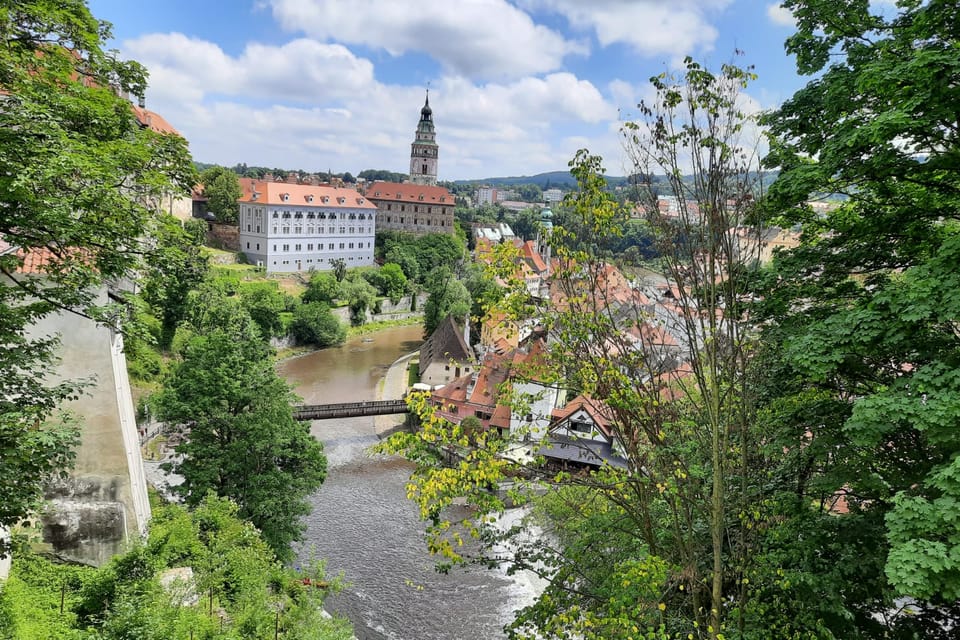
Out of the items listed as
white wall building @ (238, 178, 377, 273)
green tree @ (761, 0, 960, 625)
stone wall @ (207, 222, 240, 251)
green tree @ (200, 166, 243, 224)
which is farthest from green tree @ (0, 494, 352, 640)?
green tree @ (200, 166, 243, 224)

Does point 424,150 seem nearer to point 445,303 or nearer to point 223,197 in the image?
point 223,197

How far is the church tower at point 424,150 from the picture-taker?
9456cm

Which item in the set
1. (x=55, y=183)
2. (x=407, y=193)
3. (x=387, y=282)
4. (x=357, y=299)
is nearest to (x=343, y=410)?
(x=55, y=183)

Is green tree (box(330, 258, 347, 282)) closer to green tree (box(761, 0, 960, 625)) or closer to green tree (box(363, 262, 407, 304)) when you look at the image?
green tree (box(363, 262, 407, 304))

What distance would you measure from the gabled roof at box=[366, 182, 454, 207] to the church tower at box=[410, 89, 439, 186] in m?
19.4

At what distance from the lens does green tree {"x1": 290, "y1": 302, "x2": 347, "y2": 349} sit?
141ft

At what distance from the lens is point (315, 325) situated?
142 ft

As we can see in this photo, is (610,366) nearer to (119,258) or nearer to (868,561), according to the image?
(868,561)

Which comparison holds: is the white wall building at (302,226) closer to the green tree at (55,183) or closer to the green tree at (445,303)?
the green tree at (445,303)

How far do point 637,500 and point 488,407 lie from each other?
2109 centimetres

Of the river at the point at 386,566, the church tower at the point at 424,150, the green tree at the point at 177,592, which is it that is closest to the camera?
the green tree at the point at 177,592

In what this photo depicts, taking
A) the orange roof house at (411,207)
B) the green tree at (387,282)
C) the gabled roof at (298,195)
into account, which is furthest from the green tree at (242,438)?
the orange roof house at (411,207)

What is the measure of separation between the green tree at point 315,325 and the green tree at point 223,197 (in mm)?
16020

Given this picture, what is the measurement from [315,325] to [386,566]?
2789 centimetres
